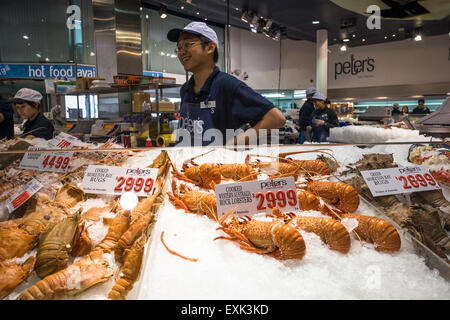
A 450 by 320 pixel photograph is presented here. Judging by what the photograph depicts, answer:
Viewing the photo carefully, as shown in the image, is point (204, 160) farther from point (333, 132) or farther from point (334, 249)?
point (333, 132)

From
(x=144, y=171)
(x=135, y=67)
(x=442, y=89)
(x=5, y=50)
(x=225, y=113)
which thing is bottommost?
(x=144, y=171)

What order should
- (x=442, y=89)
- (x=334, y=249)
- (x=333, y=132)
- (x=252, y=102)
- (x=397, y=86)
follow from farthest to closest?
(x=397, y=86) < (x=442, y=89) < (x=333, y=132) < (x=252, y=102) < (x=334, y=249)

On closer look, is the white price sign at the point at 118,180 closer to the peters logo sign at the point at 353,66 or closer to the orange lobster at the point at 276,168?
the orange lobster at the point at 276,168

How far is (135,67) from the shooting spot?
10.6ft

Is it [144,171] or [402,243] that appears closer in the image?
[402,243]

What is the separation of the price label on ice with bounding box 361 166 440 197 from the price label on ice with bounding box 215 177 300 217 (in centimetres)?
38

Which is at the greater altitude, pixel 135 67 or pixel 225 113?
pixel 135 67

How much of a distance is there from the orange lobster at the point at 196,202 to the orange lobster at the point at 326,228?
0.26m

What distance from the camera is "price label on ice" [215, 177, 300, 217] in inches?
44.1

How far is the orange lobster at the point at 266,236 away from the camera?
993 millimetres

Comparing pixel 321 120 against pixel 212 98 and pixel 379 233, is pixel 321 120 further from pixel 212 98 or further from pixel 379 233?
pixel 379 233

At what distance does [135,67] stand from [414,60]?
12.9 metres

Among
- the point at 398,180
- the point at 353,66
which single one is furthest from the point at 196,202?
the point at 353,66
